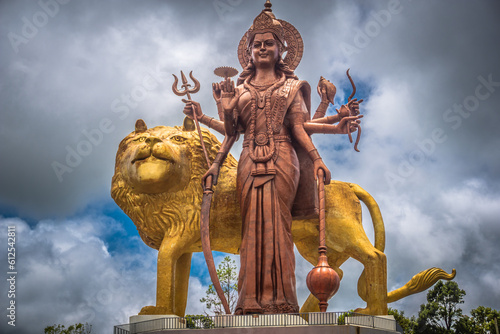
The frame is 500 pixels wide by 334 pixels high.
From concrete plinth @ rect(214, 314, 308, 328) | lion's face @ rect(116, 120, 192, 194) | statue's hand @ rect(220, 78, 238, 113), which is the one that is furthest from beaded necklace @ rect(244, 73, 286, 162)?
concrete plinth @ rect(214, 314, 308, 328)

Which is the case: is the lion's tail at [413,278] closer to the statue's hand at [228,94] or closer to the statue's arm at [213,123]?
the statue's arm at [213,123]

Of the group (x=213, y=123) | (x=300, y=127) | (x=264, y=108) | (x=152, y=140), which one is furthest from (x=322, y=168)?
(x=152, y=140)

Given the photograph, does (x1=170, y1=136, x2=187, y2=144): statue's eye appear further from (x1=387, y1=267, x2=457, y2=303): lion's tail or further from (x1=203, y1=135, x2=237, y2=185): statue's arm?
(x1=387, y1=267, x2=457, y2=303): lion's tail

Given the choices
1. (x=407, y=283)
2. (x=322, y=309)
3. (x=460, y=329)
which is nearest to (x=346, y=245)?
(x=407, y=283)

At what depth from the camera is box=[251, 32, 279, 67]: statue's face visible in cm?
962

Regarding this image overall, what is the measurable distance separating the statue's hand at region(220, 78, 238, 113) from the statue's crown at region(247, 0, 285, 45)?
904mm

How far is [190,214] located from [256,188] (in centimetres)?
132

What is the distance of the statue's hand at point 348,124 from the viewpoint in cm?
946

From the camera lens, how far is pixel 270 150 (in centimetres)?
909

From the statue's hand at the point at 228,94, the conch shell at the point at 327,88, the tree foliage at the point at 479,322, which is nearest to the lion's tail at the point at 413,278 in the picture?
the conch shell at the point at 327,88

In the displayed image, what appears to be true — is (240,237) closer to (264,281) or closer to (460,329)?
(264,281)

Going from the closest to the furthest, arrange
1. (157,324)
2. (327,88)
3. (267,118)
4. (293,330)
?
1. (293,330)
2. (157,324)
3. (267,118)
4. (327,88)

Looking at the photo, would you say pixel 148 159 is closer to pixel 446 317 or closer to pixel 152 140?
pixel 152 140

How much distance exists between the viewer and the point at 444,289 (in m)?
18.0
